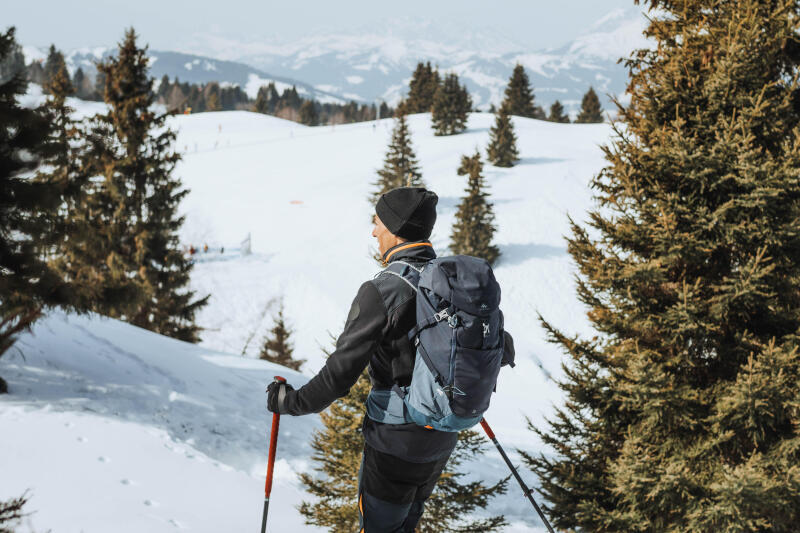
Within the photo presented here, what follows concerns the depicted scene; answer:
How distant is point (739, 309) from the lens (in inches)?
237

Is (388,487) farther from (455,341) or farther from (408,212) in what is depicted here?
(408,212)

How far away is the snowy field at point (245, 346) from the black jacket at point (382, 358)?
11.9 ft

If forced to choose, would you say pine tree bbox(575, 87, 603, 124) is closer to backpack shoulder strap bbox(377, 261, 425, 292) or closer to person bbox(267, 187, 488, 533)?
person bbox(267, 187, 488, 533)

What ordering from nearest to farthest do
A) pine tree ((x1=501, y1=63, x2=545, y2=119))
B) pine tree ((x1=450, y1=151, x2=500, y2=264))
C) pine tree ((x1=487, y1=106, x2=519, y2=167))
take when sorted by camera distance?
pine tree ((x1=450, y1=151, x2=500, y2=264)), pine tree ((x1=487, y1=106, x2=519, y2=167)), pine tree ((x1=501, y1=63, x2=545, y2=119))

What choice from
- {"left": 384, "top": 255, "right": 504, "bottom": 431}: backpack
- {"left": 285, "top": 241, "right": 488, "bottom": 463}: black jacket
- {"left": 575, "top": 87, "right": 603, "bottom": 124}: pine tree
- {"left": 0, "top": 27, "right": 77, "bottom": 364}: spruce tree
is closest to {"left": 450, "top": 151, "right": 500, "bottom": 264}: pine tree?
{"left": 0, "top": 27, "right": 77, "bottom": 364}: spruce tree

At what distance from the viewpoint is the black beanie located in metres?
3.07

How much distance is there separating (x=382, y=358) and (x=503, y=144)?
1808 inches

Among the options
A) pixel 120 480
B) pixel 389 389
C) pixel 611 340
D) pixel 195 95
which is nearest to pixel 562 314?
pixel 611 340

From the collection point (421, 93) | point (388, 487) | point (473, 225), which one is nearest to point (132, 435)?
point (388, 487)

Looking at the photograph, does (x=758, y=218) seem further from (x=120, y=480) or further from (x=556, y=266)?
(x=556, y=266)

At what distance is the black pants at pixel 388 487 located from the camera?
3.04 metres

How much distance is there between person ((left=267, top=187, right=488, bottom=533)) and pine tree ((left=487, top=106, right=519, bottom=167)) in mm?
45376

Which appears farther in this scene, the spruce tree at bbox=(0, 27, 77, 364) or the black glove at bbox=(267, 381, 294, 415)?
the spruce tree at bbox=(0, 27, 77, 364)

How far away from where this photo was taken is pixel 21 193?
6.26 m
